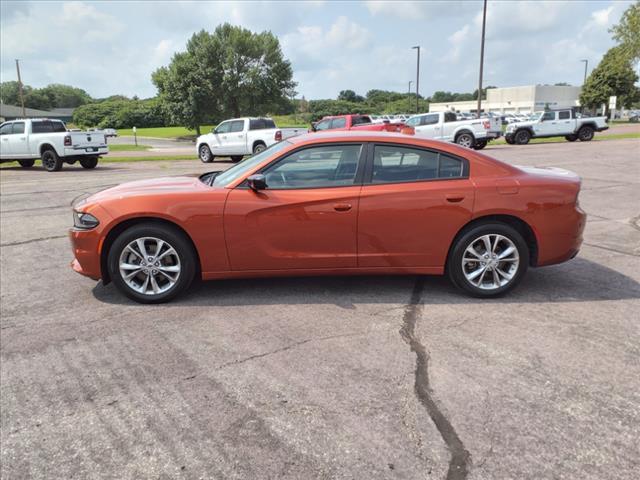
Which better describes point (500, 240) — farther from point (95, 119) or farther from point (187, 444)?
point (95, 119)

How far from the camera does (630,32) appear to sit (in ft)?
160

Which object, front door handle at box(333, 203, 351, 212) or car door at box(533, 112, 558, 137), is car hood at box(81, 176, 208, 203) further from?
car door at box(533, 112, 558, 137)

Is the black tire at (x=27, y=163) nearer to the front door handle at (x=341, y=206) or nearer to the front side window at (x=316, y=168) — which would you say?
the front side window at (x=316, y=168)

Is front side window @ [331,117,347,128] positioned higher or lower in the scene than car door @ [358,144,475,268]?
higher

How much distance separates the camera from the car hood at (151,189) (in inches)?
182

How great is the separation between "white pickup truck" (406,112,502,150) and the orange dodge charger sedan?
1890 cm

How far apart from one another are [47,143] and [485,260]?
700 inches

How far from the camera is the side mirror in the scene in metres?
4.44

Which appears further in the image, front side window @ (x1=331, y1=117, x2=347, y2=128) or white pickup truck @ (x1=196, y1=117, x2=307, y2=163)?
front side window @ (x1=331, y1=117, x2=347, y2=128)

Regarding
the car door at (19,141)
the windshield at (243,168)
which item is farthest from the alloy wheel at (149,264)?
the car door at (19,141)

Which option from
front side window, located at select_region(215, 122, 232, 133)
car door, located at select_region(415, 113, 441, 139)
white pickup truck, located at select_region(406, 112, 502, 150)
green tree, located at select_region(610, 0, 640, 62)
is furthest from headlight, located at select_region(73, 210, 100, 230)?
green tree, located at select_region(610, 0, 640, 62)

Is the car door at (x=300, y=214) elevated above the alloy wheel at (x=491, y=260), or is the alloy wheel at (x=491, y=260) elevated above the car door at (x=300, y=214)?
the car door at (x=300, y=214)

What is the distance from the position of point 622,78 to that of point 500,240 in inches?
2898

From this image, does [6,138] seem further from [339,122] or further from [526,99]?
[526,99]
